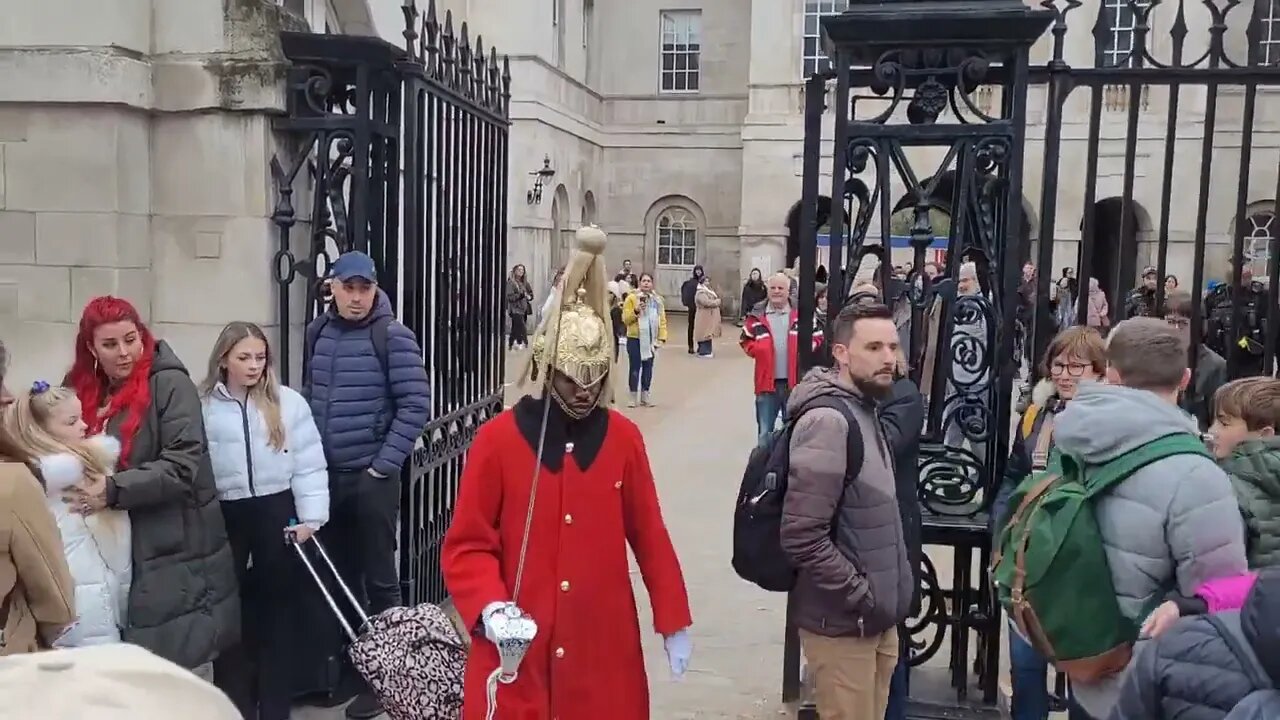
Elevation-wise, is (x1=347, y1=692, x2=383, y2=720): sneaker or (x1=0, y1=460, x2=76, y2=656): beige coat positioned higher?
(x1=0, y1=460, x2=76, y2=656): beige coat

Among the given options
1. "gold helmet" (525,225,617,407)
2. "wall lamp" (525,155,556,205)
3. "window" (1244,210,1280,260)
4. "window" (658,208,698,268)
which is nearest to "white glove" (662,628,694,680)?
"gold helmet" (525,225,617,407)

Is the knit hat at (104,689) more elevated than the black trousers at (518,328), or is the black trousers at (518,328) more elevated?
the knit hat at (104,689)

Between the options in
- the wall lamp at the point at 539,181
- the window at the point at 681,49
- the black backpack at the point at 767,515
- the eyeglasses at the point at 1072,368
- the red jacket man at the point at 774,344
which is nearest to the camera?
the black backpack at the point at 767,515

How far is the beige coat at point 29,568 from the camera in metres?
3.02

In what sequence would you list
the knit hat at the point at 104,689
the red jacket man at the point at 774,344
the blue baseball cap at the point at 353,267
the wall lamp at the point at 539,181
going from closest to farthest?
the knit hat at the point at 104,689
the blue baseball cap at the point at 353,267
the red jacket man at the point at 774,344
the wall lamp at the point at 539,181

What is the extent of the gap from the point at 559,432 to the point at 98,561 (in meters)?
1.70

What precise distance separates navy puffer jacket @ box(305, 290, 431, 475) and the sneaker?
39.4 inches

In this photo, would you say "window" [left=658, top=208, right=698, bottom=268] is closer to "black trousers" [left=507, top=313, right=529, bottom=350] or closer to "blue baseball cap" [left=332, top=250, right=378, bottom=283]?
"black trousers" [left=507, top=313, right=529, bottom=350]

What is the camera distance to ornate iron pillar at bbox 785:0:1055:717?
13.6ft

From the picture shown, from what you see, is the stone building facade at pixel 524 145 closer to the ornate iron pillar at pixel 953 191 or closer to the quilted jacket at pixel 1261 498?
the ornate iron pillar at pixel 953 191

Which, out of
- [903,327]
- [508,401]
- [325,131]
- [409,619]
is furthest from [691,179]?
[409,619]

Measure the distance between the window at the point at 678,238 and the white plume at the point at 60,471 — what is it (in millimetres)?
25544

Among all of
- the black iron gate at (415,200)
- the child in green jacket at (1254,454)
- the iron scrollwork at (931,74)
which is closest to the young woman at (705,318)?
the black iron gate at (415,200)

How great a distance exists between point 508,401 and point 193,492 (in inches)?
375
